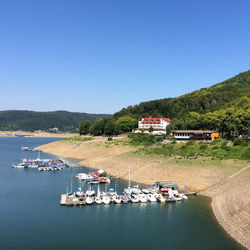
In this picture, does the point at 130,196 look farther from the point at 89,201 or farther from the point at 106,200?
the point at 89,201

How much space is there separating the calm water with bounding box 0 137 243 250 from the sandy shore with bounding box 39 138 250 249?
251 centimetres

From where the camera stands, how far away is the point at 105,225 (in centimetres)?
4994

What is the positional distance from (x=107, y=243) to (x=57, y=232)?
956 centimetres

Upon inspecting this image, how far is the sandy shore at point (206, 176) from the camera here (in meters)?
49.6

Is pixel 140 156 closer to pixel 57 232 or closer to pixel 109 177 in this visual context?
pixel 109 177

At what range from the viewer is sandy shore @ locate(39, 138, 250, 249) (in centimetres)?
4963

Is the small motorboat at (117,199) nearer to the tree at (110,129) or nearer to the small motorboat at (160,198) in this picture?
the small motorboat at (160,198)

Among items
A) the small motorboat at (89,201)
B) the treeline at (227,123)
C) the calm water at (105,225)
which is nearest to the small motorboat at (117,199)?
the calm water at (105,225)

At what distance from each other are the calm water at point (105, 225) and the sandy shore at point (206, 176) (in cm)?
251

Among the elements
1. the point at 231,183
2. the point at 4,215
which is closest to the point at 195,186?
the point at 231,183

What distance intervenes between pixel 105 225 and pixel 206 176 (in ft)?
126

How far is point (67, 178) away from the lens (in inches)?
3595

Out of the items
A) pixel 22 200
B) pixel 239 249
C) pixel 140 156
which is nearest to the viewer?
pixel 239 249

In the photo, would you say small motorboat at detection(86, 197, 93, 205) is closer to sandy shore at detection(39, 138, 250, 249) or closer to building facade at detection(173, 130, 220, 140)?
sandy shore at detection(39, 138, 250, 249)
